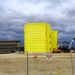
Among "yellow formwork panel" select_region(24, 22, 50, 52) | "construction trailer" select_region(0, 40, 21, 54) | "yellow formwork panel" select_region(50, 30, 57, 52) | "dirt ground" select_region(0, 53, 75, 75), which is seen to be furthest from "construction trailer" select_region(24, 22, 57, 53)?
"dirt ground" select_region(0, 53, 75, 75)

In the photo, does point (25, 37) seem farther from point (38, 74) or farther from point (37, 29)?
point (38, 74)

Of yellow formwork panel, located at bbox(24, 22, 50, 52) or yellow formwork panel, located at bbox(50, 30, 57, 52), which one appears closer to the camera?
yellow formwork panel, located at bbox(24, 22, 50, 52)

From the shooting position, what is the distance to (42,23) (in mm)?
80750

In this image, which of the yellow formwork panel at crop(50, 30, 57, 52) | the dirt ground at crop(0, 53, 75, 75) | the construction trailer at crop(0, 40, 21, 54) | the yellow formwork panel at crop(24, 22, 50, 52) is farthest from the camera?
the yellow formwork panel at crop(50, 30, 57, 52)

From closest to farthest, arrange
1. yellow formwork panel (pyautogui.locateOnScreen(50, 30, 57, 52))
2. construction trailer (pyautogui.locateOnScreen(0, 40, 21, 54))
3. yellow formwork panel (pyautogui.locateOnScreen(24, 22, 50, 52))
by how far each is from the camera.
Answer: yellow formwork panel (pyautogui.locateOnScreen(24, 22, 50, 52)) → construction trailer (pyautogui.locateOnScreen(0, 40, 21, 54)) → yellow formwork panel (pyautogui.locateOnScreen(50, 30, 57, 52))

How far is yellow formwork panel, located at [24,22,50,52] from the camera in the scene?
3103 inches

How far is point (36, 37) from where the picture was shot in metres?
79.3

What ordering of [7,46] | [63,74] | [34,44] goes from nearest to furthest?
[63,74], [34,44], [7,46]

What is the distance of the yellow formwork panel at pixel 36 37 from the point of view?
78.8 m

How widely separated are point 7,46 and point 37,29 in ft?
36.6

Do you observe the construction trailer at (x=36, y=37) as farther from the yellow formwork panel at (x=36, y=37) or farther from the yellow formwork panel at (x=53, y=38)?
the yellow formwork panel at (x=53, y=38)

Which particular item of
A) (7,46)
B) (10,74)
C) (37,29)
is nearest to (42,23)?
(37,29)

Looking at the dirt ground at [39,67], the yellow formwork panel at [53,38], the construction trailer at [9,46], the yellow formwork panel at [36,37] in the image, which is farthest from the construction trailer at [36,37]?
the dirt ground at [39,67]

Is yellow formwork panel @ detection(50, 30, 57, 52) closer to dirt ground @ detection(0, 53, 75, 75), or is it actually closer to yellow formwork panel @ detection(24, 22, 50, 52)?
yellow formwork panel @ detection(24, 22, 50, 52)
